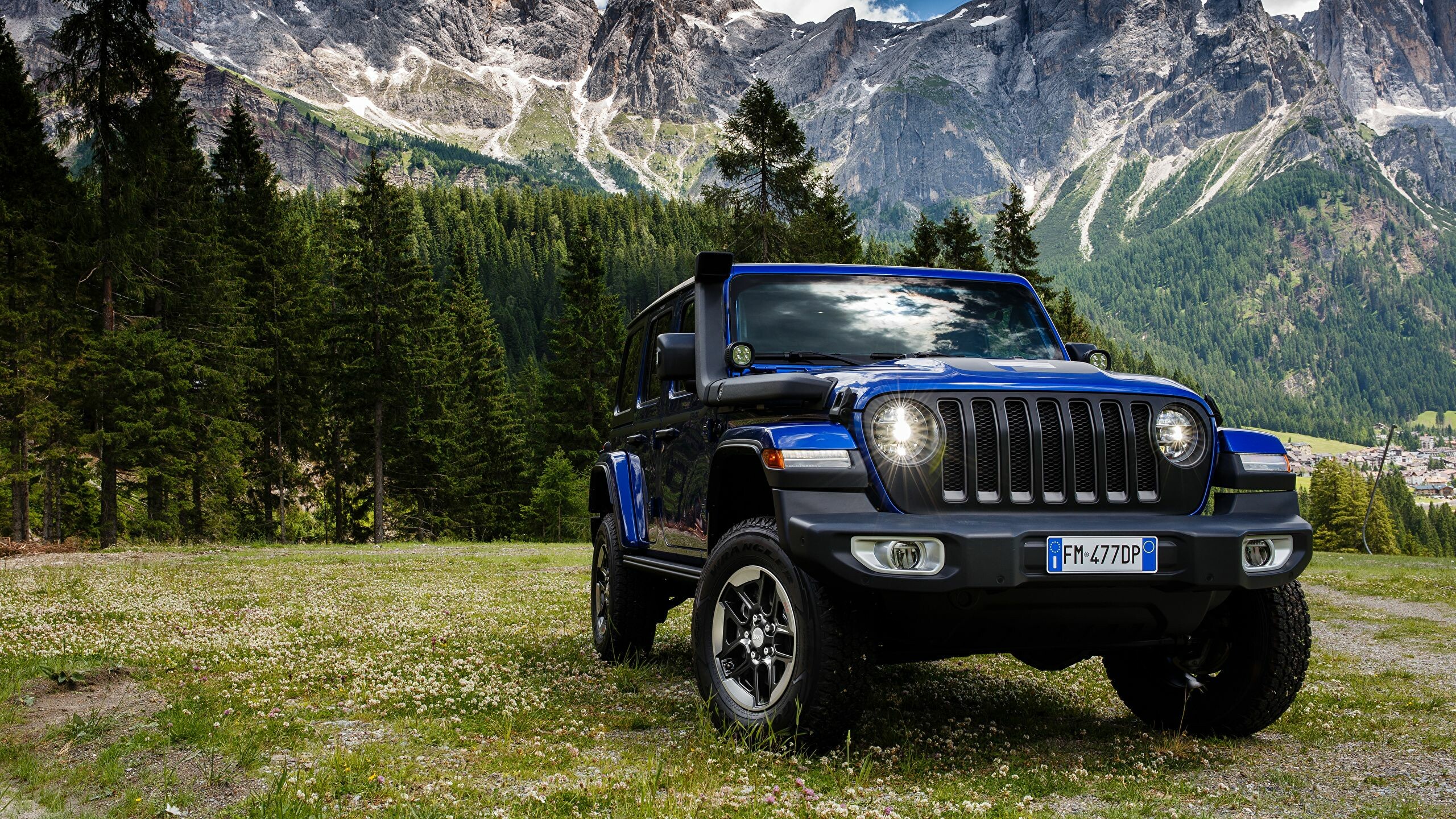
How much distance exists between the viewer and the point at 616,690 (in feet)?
21.2

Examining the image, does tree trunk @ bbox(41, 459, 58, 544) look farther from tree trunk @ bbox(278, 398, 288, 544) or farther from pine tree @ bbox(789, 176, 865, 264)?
pine tree @ bbox(789, 176, 865, 264)

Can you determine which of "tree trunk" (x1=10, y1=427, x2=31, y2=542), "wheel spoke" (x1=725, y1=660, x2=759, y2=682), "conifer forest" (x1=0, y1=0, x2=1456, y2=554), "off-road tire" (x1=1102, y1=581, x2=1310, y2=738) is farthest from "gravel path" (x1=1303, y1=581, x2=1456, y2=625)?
"tree trunk" (x1=10, y1=427, x2=31, y2=542)

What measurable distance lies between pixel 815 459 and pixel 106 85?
85.2 feet

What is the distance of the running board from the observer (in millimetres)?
5855

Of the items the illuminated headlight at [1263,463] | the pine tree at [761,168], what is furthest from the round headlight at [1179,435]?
the pine tree at [761,168]

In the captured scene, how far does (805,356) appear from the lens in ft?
18.8

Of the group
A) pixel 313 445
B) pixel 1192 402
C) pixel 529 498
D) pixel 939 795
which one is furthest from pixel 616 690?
pixel 529 498

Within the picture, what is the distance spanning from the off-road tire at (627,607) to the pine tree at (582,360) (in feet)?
144

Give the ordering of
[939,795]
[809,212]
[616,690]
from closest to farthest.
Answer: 1. [939,795]
2. [616,690]
3. [809,212]

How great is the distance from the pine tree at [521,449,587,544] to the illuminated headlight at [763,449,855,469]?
4288 cm

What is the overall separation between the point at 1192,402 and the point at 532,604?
9106 mm

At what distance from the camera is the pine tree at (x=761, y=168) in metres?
35.5

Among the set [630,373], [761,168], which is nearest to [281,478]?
[761,168]

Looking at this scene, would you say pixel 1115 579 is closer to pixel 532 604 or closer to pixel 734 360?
pixel 734 360
